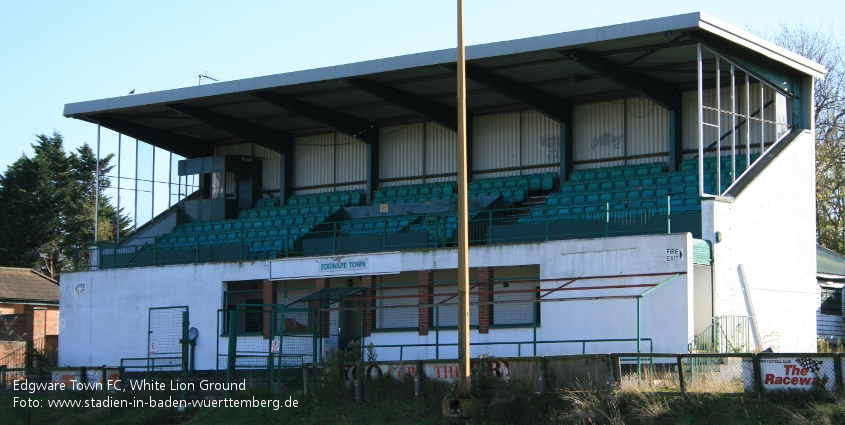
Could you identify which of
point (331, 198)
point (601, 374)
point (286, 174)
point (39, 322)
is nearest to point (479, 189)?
point (331, 198)

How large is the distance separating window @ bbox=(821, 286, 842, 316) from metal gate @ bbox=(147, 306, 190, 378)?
20.3 metres

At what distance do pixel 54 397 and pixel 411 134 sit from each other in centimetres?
1601

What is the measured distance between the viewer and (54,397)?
31719mm

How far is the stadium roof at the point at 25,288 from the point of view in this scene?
4669 centimetres

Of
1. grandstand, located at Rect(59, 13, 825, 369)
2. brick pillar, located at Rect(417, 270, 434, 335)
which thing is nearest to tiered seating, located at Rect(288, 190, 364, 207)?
grandstand, located at Rect(59, 13, 825, 369)

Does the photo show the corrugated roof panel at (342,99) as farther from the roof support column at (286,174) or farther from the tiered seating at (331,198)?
the roof support column at (286,174)

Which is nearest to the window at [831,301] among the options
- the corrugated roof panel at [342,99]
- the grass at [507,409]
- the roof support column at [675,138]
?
the roof support column at [675,138]

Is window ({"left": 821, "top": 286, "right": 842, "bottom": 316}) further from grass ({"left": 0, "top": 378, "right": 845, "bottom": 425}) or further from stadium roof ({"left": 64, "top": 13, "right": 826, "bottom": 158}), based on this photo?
grass ({"left": 0, "top": 378, "right": 845, "bottom": 425})

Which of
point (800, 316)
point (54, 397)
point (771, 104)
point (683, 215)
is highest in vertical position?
point (771, 104)

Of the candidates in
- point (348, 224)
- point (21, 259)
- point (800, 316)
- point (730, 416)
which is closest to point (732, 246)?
point (800, 316)

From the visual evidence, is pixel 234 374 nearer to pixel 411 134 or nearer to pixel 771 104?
pixel 411 134

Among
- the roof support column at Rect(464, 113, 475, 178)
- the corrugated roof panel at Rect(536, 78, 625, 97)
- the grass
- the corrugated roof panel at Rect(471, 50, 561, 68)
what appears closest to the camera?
the grass

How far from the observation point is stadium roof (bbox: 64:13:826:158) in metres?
30.3

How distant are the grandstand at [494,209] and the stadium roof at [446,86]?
0.09 metres
